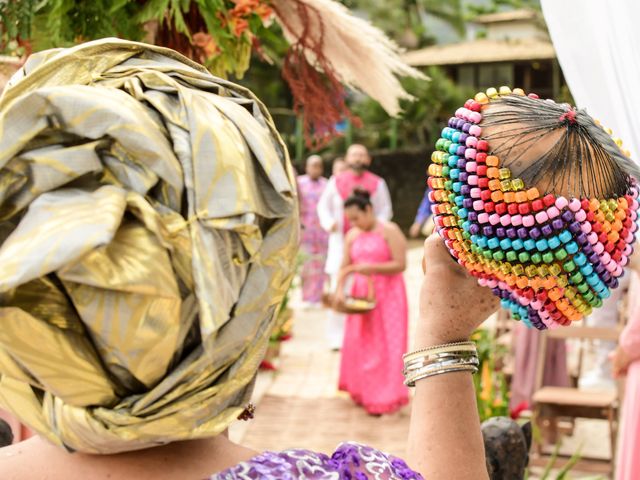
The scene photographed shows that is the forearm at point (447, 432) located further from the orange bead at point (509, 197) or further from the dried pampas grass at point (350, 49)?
the dried pampas grass at point (350, 49)

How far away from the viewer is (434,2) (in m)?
30.5

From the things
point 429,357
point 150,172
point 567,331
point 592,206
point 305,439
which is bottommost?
point 305,439

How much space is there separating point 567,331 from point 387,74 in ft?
10.6

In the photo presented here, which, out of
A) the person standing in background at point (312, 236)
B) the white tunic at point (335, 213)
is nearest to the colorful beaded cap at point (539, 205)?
the white tunic at point (335, 213)

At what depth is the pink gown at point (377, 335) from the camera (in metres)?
7.66

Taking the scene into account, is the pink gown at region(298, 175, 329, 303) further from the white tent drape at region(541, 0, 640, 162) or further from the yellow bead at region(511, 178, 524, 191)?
the yellow bead at region(511, 178, 524, 191)

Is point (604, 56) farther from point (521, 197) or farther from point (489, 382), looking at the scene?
point (489, 382)

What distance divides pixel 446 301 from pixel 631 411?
2.57 metres

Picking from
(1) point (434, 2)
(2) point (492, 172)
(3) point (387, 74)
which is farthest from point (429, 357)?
(1) point (434, 2)

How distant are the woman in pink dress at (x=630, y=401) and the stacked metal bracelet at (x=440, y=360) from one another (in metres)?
2.39

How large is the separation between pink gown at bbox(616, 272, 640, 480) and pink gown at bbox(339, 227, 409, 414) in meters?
3.80

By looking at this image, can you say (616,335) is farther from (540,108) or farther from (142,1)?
(540,108)

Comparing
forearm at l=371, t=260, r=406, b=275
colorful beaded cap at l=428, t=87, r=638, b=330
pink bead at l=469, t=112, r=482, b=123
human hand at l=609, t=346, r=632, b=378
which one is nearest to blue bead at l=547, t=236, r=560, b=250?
colorful beaded cap at l=428, t=87, r=638, b=330

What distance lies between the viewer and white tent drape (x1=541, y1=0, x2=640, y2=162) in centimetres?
236
